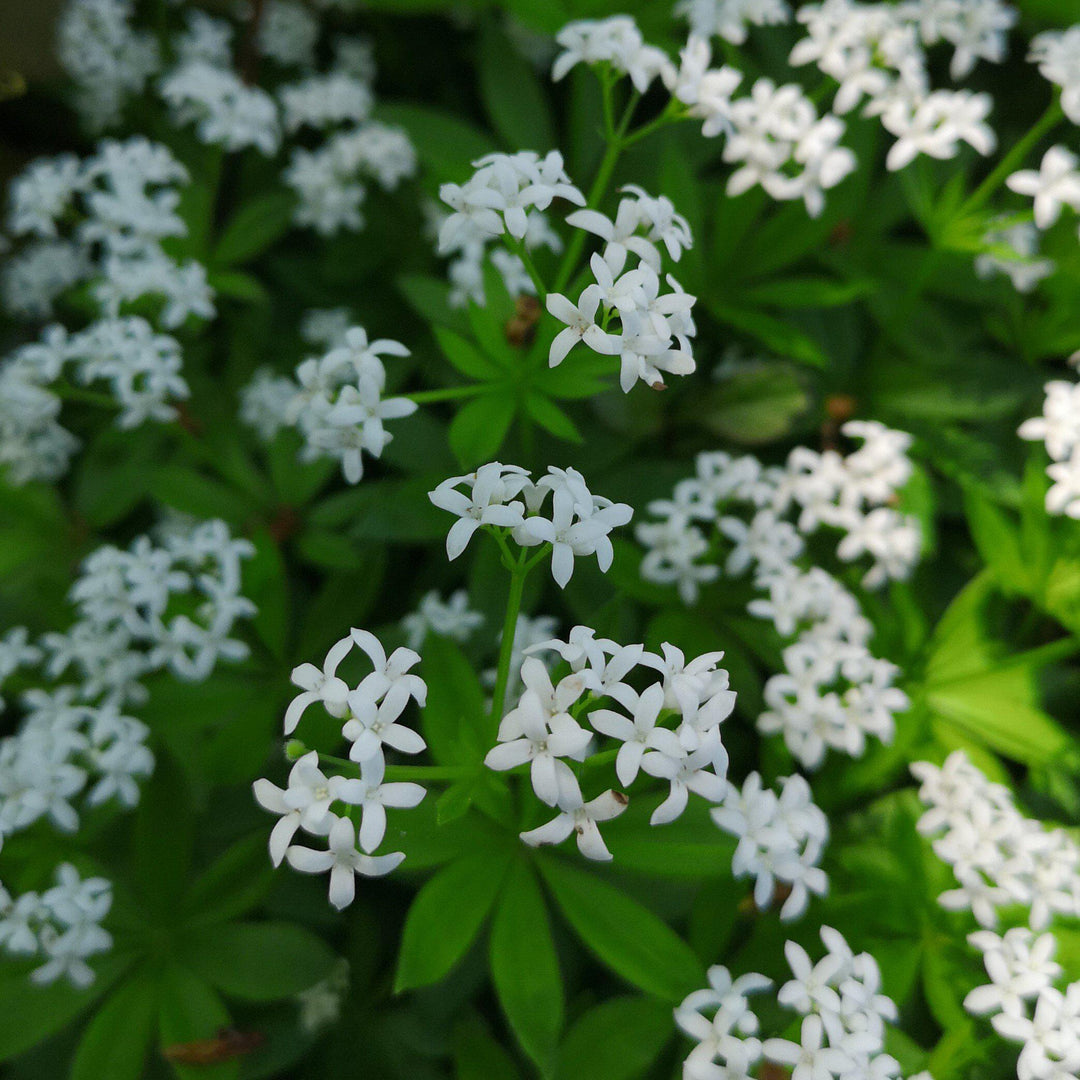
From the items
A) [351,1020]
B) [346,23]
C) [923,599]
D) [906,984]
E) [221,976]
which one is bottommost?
[351,1020]

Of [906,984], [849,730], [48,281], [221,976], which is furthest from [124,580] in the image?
[906,984]

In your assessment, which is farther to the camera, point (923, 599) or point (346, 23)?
point (346, 23)

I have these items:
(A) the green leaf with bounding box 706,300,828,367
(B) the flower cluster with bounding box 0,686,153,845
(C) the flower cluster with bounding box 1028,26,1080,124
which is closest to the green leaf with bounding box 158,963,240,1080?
(B) the flower cluster with bounding box 0,686,153,845

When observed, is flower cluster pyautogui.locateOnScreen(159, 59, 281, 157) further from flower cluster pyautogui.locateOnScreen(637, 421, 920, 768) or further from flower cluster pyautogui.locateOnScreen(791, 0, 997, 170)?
flower cluster pyautogui.locateOnScreen(637, 421, 920, 768)

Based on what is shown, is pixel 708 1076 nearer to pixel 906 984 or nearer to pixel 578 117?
pixel 906 984

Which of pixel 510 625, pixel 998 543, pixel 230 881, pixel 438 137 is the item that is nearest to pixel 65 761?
pixel 230 881

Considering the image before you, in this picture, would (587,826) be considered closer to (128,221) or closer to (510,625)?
(510,625)
